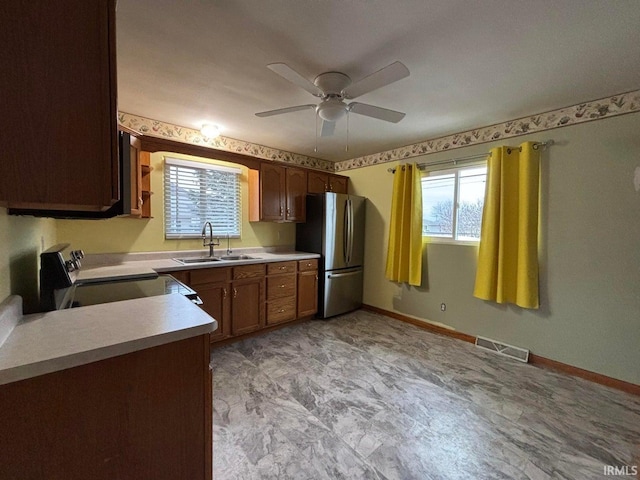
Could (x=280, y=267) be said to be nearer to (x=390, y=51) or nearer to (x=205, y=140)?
(x=205, y=140)

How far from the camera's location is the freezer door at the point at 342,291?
3.80m

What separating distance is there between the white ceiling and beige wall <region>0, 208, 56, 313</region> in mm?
1195

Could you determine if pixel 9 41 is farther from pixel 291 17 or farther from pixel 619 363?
pixel 619 363

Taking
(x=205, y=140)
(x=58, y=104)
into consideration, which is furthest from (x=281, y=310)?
(x=58, y=104)

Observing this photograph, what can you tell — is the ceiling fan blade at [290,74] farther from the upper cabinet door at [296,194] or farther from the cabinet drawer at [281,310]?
the cabinet drawer at [281,310]

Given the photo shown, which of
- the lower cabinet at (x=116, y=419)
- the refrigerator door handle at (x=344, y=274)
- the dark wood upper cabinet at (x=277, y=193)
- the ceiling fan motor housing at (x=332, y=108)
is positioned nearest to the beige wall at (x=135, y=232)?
the dark wood upper cabinet at (x=277, y=193)

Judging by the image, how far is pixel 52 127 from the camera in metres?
0.76

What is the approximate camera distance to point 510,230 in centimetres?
277

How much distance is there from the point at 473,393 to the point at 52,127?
2893mm

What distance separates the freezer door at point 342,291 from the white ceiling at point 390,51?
7.27ft

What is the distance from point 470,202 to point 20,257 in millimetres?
3767

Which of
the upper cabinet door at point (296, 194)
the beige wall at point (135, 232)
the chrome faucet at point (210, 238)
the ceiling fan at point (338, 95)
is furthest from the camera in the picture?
the upper cabinet door at point (296, 194)

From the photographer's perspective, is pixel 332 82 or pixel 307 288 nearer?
pixel 332 82

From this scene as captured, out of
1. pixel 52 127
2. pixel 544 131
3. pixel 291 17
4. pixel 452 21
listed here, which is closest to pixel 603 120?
pixel 544 131
